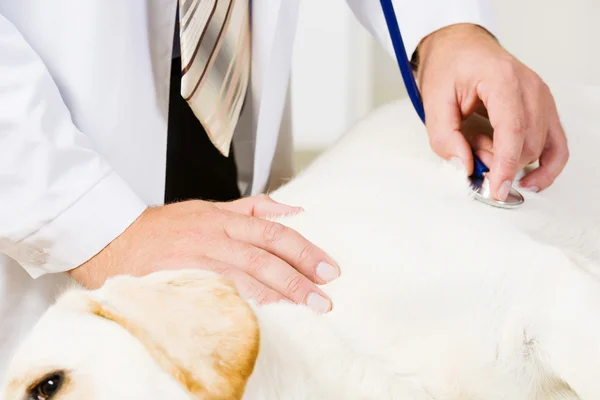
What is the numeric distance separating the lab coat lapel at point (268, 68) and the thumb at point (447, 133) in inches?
10.4

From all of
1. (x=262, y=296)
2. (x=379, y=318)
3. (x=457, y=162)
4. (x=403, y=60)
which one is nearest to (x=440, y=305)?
(x=379, y=318)

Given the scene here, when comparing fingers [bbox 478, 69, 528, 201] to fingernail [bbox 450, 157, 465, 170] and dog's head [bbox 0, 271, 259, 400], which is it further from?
dog's head [bbox 0, 271, 259, 400]

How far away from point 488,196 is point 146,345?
0.44 m

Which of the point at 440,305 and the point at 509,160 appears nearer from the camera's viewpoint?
the point at 440,305

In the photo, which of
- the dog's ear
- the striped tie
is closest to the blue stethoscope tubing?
the striped tie

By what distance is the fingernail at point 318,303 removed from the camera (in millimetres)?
542

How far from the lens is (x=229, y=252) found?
598 millimetres

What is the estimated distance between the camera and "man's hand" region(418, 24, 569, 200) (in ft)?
2.37

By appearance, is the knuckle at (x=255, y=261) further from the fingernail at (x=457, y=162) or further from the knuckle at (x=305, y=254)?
the fingernail at (x=457, y=162)

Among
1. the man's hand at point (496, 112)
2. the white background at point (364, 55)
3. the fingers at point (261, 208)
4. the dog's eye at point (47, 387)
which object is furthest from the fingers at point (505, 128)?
the white background at point (364, 55)

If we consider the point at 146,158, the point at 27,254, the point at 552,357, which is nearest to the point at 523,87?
the point at 552,357

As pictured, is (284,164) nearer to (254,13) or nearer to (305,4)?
(254,13)

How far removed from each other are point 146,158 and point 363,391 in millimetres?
465

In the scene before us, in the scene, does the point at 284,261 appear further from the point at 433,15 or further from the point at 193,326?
the point at 433,15
